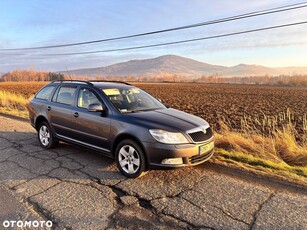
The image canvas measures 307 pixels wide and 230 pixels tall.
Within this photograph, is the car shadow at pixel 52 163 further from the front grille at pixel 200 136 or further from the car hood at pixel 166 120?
the front grille at pixel 200 136

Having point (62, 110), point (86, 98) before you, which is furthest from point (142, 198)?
point (62, 110)

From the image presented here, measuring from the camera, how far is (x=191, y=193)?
3.94m

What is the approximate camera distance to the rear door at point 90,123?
4930 millimetres

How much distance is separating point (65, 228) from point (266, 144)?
508cm

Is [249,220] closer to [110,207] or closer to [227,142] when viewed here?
[110,207]

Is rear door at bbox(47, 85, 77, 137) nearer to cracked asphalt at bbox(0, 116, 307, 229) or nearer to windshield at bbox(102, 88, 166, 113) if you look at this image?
cracked asphalt at bbox(0, 116, 307, 229)

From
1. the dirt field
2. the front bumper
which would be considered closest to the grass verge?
the front bumper

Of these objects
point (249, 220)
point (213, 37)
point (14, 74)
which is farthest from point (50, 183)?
point (14, 74)

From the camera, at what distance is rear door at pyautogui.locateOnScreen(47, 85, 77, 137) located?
567cm

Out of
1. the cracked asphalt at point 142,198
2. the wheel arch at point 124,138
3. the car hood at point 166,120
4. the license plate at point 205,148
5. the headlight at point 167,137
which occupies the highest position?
the car hood at point 166,120

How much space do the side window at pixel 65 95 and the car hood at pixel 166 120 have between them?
1.77m

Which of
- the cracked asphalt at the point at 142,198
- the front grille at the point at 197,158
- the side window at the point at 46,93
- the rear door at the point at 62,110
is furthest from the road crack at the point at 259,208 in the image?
the side window at the point at 46,93

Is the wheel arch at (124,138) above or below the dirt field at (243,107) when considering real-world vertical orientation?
above

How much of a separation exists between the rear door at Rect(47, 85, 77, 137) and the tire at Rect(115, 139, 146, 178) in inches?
59.3
